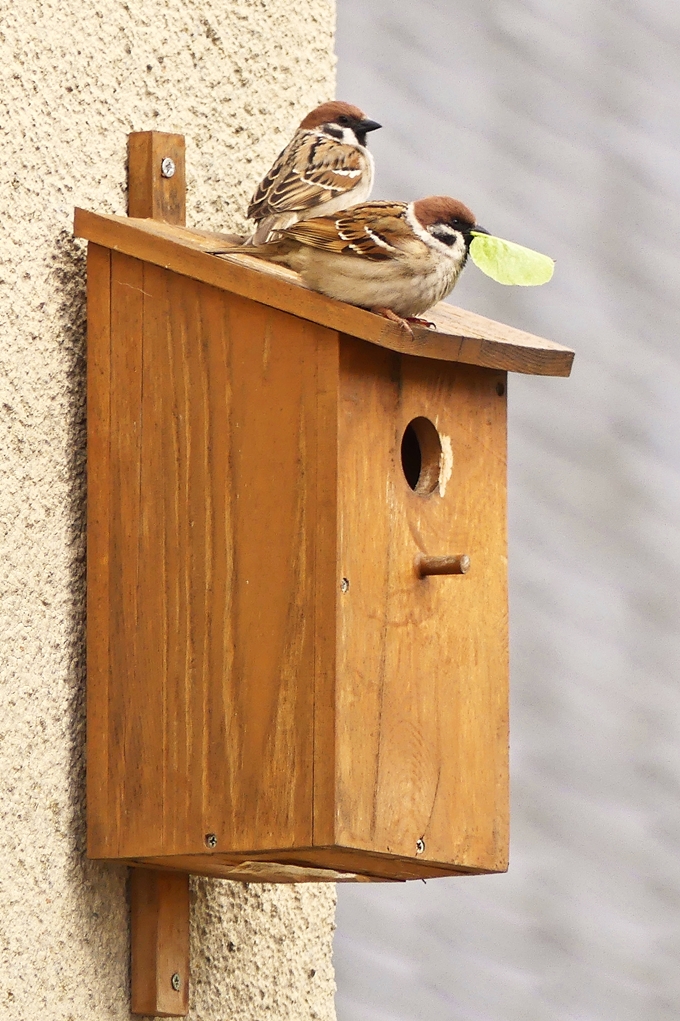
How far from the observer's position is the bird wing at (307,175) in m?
2.54

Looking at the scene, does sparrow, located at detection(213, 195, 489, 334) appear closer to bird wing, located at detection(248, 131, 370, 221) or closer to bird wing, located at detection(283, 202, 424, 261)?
bird wing, located at detection(283, 202, 424, 261)

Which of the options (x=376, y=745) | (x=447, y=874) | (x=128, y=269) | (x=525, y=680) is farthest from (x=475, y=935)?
(x=128, y=269)

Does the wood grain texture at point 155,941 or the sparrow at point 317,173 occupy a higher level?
the sparrow at point 317,173

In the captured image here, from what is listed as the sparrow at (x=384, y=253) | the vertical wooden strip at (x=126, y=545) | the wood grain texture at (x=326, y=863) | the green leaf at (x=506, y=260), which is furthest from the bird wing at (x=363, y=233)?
the wood grain texture at (x=326, y=863)

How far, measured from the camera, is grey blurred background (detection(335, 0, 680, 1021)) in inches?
137

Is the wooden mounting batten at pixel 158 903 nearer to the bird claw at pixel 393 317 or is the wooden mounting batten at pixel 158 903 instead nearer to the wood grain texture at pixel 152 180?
the wood grain texture at pixel 152 180

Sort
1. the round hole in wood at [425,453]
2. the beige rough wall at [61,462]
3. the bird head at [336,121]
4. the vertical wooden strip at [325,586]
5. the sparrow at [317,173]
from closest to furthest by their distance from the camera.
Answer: the vertical wooden strip at [325,586], the beige rough wall at [61,462], the round hole in wood at [425,453], the sparrow at [317,173], the bird head at [336,121]

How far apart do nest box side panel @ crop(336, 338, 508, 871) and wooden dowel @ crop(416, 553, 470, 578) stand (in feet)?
0.04

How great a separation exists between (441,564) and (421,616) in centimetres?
7

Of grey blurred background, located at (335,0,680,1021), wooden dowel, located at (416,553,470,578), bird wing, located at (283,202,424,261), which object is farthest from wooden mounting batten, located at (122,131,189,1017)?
grey blurred background, located at (335,0,680,1021)

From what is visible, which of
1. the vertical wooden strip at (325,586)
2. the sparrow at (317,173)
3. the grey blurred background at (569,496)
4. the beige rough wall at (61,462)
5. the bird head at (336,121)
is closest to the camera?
the vertical wooden strip at (325,586)

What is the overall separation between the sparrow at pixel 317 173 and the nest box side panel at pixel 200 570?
204mm

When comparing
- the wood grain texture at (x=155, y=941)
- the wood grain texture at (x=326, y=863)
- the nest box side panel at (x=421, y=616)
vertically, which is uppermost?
the nest box side panel at (x=421, y=616)

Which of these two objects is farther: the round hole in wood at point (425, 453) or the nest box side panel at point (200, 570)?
the round hole in wood at point (425, 453)
